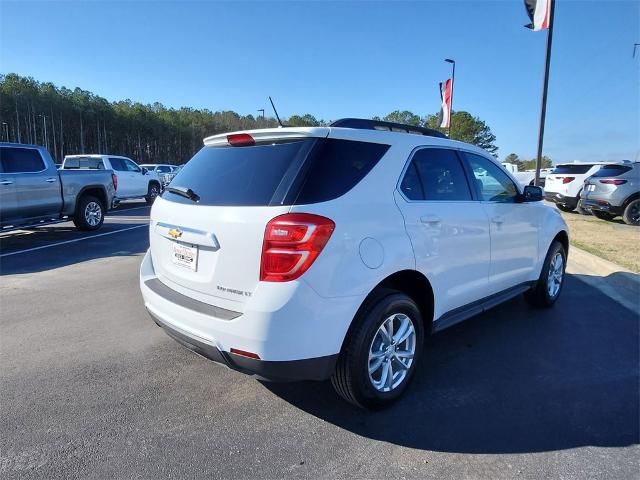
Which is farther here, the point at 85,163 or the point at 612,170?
the point at 85,163

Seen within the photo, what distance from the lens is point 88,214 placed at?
10500mm

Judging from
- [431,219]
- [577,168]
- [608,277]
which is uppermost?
[577,168]

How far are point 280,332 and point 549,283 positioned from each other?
3976 millimetres

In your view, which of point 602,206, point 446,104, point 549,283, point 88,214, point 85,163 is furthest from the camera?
point 446,104

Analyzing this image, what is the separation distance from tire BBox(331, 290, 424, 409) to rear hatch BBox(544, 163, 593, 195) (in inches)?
562

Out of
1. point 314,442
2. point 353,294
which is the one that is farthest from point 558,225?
point 314,442

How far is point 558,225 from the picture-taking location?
16.8 feet

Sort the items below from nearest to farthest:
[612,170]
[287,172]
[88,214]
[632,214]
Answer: [287,172] < [88,214] < [632,214] < [612,170]

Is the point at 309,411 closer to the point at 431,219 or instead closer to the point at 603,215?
the point at 431,219

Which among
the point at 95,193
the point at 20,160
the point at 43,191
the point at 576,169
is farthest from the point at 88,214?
the point at 576,169

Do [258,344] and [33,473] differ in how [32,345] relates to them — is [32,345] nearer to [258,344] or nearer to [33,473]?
[33,473]

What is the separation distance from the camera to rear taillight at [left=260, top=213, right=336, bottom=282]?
2.42m

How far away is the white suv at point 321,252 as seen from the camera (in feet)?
8.00

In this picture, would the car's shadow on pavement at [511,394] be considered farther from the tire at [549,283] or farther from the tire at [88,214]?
the tire at [88,214]
